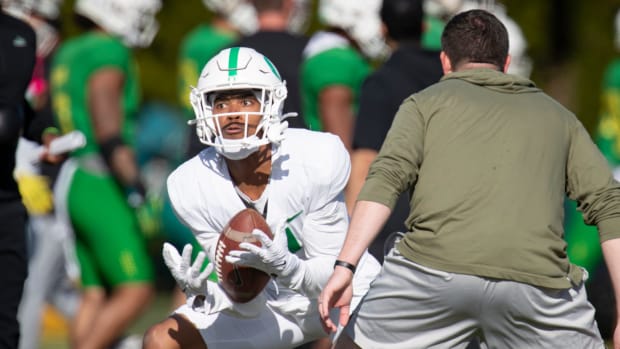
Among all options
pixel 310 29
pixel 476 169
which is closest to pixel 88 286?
pixel 476 169

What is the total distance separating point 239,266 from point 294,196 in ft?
1.19

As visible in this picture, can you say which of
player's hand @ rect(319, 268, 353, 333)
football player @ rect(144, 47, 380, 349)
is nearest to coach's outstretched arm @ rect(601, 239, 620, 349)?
player's hand @ rect(319, 268, 353, 333)

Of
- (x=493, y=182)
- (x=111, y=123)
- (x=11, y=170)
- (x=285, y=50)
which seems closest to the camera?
(x=493, y=182)

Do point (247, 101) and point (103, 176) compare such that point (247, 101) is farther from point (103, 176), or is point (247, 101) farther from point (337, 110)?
point (103, 176)

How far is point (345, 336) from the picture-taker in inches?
178

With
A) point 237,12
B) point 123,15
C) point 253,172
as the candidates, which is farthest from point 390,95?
point 237,12

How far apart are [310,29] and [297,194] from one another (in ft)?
22.9

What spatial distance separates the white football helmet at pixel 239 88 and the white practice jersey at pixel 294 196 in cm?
12

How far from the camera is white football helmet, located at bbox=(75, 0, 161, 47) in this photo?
771 cm

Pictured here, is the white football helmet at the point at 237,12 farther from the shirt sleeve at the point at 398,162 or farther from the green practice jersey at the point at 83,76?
the shirt sleeve at the point at 398,162

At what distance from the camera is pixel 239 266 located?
4547 mm

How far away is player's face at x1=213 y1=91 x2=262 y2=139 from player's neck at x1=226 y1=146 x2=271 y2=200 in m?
0.13

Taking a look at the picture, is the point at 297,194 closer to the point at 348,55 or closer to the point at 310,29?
the point at 348,55

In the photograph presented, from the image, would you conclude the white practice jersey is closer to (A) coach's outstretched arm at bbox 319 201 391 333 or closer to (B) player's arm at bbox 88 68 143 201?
(A) coach's outstretched arm at bbox 319 201 391 333
